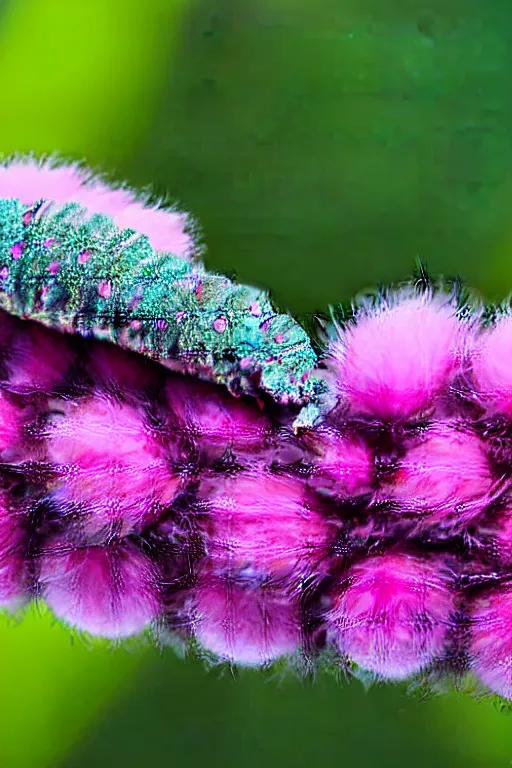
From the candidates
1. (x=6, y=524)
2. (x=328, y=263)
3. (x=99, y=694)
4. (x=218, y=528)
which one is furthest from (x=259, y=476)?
(x=99, y=694)

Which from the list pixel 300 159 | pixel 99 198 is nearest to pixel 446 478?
pixel 99 198

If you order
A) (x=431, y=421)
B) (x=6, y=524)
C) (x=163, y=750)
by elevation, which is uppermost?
(x=431, y=421)

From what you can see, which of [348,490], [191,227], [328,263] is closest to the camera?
[348,490]

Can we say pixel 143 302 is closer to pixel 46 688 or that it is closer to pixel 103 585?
pixel 103 585

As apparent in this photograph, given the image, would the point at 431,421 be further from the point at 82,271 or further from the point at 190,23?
the point at 190,23

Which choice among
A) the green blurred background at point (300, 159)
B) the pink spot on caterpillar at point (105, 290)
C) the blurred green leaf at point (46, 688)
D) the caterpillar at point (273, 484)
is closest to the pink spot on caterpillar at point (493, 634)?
the caterpillar at point (273, 484)

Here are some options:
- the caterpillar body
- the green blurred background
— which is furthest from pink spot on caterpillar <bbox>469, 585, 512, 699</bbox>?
the green blurred background
